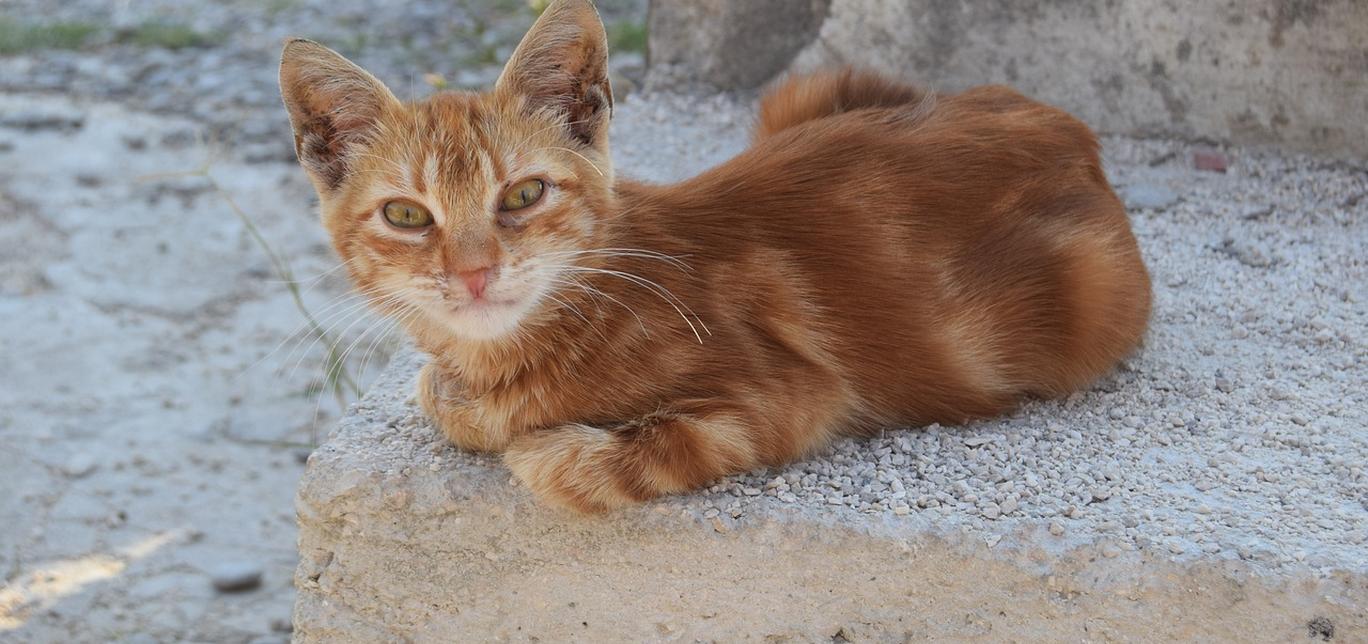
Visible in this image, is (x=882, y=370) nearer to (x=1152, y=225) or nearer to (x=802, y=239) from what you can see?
(x=802, y=239)

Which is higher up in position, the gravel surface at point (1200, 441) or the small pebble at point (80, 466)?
the gravel surface at point (1200, 441)

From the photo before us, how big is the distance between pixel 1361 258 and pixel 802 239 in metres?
1.77

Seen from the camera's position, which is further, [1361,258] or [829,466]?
[1361,258]

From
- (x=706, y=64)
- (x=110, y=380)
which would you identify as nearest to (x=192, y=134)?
(x=110, y=380)

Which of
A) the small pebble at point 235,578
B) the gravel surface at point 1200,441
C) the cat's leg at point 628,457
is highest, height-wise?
the cat's leg at point 628,457

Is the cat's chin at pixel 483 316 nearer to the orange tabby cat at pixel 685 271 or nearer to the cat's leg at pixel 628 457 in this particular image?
the orange tabby cat at pixel 685 271

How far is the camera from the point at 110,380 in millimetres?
5008

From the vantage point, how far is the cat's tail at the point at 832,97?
3572 millimetres

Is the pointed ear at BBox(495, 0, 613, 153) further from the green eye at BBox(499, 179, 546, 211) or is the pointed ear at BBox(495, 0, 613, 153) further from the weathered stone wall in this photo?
the weathered stone wall

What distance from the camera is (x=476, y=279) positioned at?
97.7 inches

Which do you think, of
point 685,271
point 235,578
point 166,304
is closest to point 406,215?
point 685,271

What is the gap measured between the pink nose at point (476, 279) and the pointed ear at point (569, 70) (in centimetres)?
41

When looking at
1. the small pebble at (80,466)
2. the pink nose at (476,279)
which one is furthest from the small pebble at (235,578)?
the pink nose at (476,279)

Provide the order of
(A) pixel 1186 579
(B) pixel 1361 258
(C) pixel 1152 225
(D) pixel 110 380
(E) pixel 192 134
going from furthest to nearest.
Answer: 1. (E) pixel 192 134
2. (D) pixel 110 380
3. (C) pixel 1152 225
4. (B) pixel 1361 258
5. (A) pixel 1186 579
